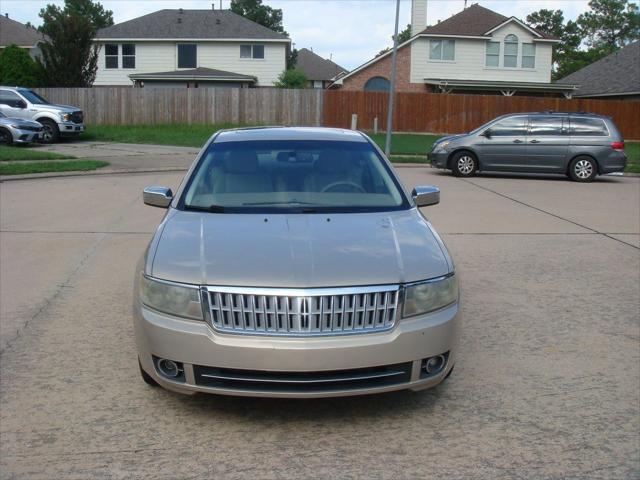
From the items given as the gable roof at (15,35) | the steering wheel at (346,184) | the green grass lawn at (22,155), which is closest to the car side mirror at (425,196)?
the steering wheel at (346,184)

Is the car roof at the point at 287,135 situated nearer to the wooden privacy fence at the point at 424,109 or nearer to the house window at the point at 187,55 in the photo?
the wooden privacy fence at the point at 424,109

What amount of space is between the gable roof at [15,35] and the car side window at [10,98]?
24.3m

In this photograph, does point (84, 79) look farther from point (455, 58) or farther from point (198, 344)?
point (198, 344)

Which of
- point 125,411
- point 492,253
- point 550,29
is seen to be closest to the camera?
point 125,411

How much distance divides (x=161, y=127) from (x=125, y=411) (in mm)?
32067

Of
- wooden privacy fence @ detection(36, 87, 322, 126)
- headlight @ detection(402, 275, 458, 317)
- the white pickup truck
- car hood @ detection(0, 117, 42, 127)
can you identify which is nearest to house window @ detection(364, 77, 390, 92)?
wooden privacy fence @ detection(36, 87, 322, 126)

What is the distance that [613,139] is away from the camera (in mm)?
18578

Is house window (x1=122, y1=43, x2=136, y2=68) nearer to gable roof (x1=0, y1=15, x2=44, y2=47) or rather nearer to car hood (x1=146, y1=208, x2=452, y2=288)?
gable roof (x1=0, y1=15, x2=44, y2=47)

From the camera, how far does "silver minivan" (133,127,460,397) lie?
3840 millimetres

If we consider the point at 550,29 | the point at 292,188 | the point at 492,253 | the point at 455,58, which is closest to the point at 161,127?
the point at 455,58

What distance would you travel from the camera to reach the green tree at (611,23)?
8354 centimetres

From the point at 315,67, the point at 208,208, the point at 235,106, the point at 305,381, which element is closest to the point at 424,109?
the point at 235,106

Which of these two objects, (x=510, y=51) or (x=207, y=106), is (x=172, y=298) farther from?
(x=510, y=51)

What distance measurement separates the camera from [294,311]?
3.84 metres
